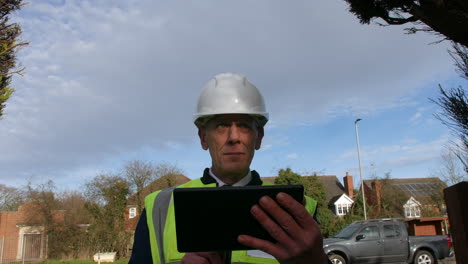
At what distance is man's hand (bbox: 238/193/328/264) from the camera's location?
107 cm

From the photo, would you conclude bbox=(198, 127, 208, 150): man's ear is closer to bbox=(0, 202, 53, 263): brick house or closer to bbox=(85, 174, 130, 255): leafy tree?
bbox=(85, 174, 130, 255): leafy tree

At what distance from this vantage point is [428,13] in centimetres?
299

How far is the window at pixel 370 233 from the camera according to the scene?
40.6ft

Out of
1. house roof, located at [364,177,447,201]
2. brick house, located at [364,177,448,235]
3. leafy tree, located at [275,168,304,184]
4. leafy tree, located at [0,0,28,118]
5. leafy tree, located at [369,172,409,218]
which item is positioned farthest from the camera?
house roof, located at [364,177,447,201]

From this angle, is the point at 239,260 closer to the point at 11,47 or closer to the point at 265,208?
the point at 265,208

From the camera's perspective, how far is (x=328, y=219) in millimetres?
A: 23375

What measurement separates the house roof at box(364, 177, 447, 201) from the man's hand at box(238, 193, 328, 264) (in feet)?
120

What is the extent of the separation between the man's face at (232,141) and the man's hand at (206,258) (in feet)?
1.95

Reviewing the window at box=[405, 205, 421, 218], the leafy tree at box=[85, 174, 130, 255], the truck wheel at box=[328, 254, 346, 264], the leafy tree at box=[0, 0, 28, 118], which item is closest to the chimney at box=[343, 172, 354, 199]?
the window at box=[405, 205, 421, 218]

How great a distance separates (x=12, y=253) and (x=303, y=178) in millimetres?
25323

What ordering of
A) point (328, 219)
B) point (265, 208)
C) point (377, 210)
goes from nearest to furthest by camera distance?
point (265, 208)
point (328, 219)
point (377, 210)

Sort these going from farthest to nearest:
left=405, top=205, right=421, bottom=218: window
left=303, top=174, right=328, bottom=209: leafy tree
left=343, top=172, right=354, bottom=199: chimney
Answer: left=343, top=172, right=354, bottom=199: chimney, left=405, top=205, right=421, bottom=218: window, left=303, top=174, right=328, bottom=209: leafy tree

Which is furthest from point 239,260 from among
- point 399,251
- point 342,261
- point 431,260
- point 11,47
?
point 431,260

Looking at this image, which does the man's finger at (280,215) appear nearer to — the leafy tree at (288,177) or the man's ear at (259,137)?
the man's ear at (259,137)
